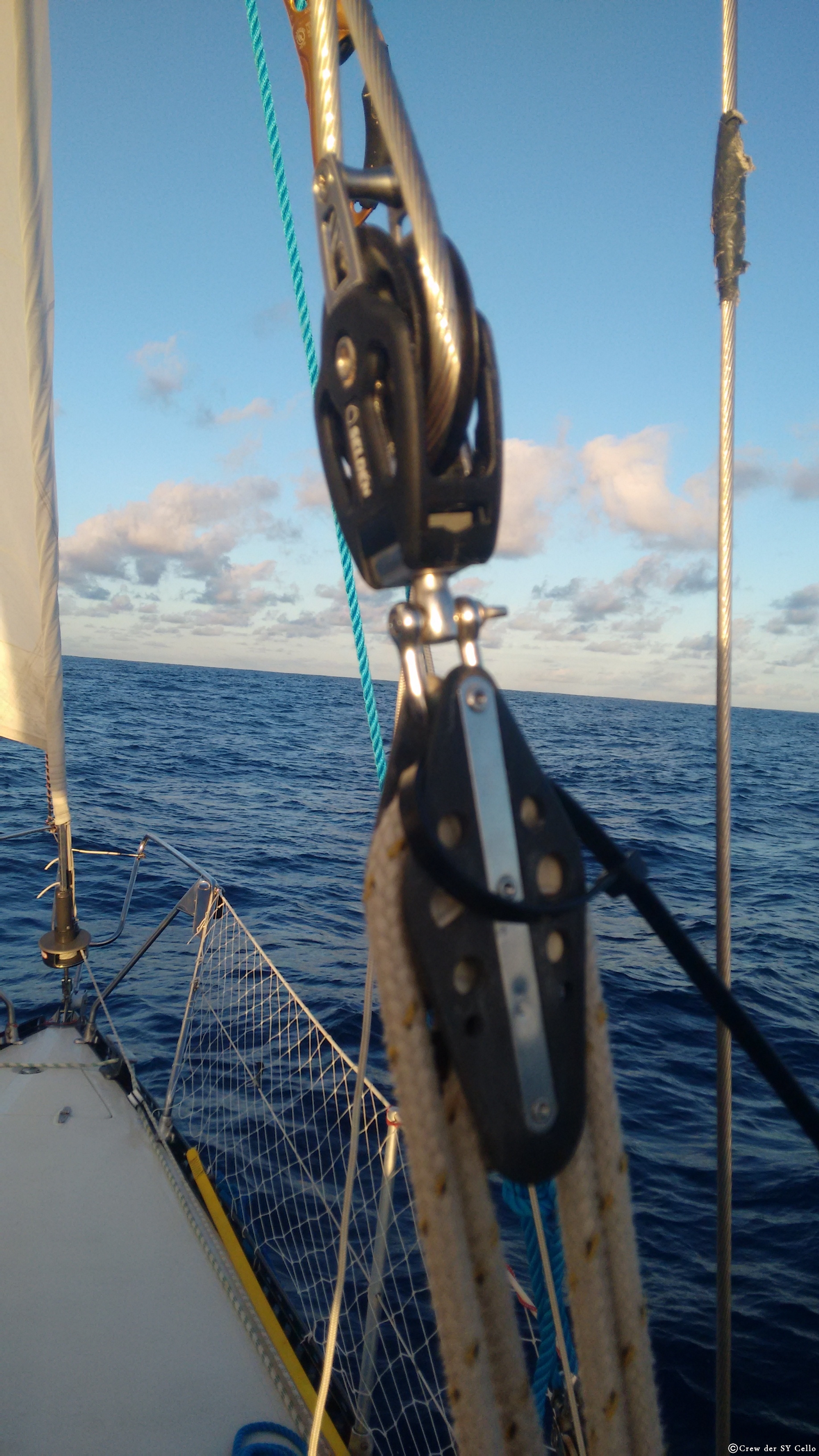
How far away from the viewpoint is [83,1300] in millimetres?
2494

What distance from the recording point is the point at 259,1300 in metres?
2.74

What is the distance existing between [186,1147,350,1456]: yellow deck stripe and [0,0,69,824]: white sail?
5.37 ft

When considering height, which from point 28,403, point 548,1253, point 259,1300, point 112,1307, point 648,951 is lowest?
point 648,951

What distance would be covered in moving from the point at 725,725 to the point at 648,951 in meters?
7.89

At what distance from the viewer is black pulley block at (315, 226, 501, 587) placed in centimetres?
76

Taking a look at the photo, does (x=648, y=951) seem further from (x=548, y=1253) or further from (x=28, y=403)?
(x=548, y=1253)

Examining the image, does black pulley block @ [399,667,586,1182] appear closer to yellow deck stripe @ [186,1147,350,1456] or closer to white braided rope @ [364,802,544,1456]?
white braided rope @ [364,802,544,1456]

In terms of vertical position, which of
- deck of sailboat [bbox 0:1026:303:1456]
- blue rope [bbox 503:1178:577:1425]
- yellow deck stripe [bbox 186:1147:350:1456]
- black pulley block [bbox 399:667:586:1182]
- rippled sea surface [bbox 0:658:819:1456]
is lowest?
rippled sea surface [bbox 0:658:819:1456]

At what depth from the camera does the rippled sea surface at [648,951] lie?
3988 mm

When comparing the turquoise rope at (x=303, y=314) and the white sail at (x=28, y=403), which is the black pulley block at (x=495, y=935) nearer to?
the turquoise rope at (x=303, y=314)

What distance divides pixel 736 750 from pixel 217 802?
34.6 metres

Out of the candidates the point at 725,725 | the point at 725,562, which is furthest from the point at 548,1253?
the point at 725,562

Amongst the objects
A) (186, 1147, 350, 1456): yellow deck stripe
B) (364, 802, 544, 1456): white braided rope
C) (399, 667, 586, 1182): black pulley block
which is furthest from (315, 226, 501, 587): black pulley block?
(186, 1147, 350, 1456): yellow deck stripe

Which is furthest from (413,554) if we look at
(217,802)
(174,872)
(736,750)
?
(736,750)
